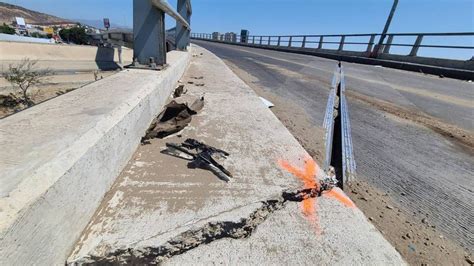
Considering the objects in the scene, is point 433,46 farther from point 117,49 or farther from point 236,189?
point 117,49

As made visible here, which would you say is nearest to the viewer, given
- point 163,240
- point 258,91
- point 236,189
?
point 163,240

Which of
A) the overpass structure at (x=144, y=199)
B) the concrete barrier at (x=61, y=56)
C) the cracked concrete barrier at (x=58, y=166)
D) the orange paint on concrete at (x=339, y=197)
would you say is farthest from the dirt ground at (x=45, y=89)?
the orange paint on concrete at (x=339, y=197)

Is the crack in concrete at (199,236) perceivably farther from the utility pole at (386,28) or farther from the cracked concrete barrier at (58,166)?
the utility pole at (386,28)

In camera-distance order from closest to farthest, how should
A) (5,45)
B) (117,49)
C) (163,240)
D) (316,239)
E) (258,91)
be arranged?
1. (163,240)
2. (316,239)
3. (258,91)
4. (5,45)
5. (117,49)

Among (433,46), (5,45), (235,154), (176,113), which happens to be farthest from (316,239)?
(5,45)

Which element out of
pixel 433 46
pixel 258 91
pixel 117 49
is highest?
pixel 433 46

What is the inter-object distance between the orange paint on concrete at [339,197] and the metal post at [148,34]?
310 cm

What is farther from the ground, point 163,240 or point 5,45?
point 163,240

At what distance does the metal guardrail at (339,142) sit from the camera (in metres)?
2.72

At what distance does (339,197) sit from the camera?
6.58 ft

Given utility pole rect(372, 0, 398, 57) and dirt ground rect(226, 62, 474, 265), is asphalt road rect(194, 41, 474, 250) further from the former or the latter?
utility pole rect(372, 0, 398, 57)

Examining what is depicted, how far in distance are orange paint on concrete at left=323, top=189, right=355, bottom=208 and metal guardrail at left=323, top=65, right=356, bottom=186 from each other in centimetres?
45

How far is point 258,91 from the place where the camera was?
20.1ft

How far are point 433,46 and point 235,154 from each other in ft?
48.7
